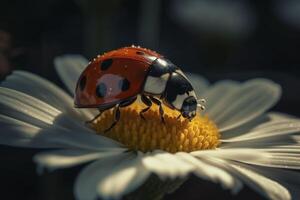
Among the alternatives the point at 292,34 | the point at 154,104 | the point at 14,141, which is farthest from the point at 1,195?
the point at 292,34

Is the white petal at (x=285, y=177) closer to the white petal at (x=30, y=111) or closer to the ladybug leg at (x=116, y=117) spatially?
the ladybug leg at (x=116, y=117)

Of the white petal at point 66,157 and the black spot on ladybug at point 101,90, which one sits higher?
the black spot on ladybug at point 101,90

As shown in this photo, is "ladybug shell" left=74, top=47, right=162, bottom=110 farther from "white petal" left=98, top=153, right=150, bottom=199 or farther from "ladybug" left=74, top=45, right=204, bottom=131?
"white petal" left=98, top=153, right=150, bottom=199

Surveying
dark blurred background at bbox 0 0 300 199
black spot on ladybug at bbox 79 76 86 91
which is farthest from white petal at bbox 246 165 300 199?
dark blurred background at bbox 0 0 300 199

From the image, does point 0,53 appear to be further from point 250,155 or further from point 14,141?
point 250,155

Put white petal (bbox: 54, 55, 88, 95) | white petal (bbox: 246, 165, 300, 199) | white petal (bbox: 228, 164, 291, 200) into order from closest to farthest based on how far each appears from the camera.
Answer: white petal (bbox: 228, 164, 291, 200)
white petal (bbox: 246, 165, 300, 199)
white petal (bbox: 54, 55, 88, 95)

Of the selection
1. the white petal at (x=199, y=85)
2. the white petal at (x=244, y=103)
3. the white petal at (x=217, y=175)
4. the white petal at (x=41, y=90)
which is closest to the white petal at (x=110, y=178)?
the white petal at (x=217, y=175)
